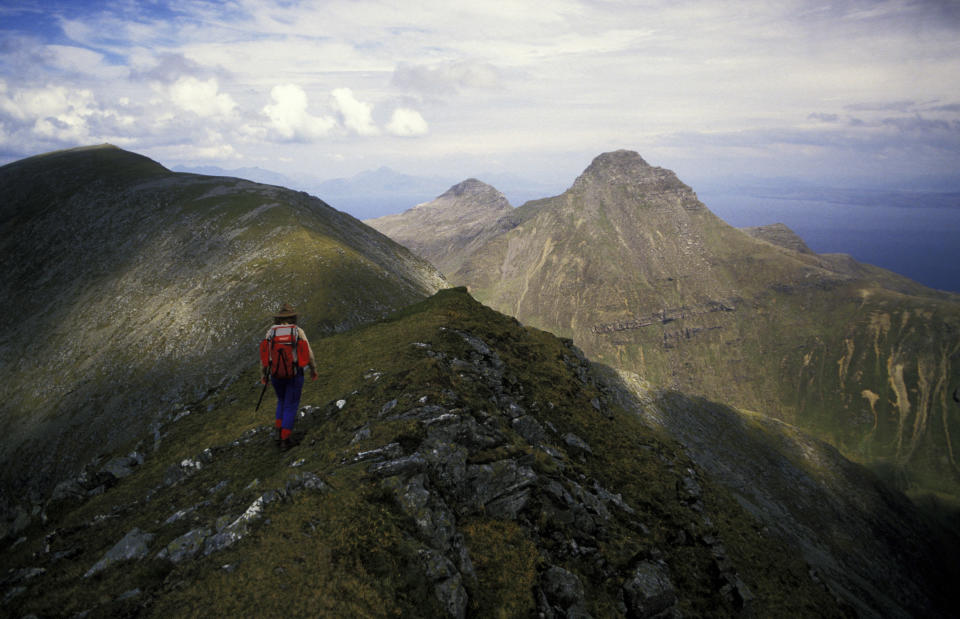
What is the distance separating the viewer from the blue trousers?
16594mm

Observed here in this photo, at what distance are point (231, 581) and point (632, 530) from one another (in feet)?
44.4

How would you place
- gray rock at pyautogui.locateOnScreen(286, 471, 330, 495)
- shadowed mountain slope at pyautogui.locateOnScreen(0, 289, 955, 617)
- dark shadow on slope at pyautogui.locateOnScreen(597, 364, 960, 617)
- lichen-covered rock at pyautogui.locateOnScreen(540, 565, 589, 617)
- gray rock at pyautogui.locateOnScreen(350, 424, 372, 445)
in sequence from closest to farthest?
shadowed mountain slope at pyautogui.locateOnScreen(0, 289, 955, 617), lichen-covered rock at pyautogui.locateOnScreen(540, 565, 589, 617), gray rock at pyautogui.locateOnScreen(286, 471, 330, 495), gray rock at pyautogui.locateOnScreen(350, 424, 372, 445), dark shadow on slope at pyautogui.locateOnScreen(597, 364, 960, 617)

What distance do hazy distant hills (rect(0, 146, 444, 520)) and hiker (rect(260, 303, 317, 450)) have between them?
1390 cm

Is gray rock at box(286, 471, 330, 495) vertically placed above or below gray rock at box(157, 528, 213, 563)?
above

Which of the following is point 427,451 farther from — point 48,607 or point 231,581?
point 48,607

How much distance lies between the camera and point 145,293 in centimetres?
7362

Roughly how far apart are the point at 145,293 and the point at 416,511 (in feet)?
272

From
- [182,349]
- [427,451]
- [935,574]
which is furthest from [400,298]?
[935,574]

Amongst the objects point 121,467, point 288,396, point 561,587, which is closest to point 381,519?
point 561,587

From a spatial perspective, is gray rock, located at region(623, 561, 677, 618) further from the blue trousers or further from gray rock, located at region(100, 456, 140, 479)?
gray rock, located at region(100, 456, 140, 479)

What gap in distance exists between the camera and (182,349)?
60.0 metres

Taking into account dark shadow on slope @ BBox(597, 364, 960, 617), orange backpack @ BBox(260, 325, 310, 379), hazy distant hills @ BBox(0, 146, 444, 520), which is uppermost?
orange backpack @ BBox(260, 325, 310, 379)

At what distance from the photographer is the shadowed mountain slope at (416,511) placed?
10.7m

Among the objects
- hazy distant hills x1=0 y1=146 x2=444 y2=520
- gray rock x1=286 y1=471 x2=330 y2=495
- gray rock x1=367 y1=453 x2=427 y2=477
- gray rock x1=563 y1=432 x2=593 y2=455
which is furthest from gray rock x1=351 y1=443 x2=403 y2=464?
hazy distant hills x1=0 y1=146 x2=444 y2=520
